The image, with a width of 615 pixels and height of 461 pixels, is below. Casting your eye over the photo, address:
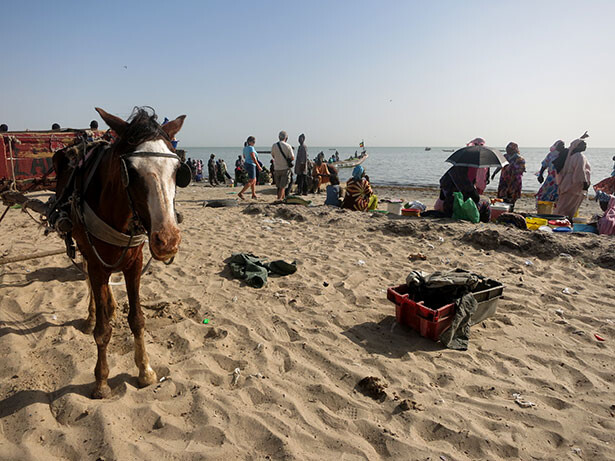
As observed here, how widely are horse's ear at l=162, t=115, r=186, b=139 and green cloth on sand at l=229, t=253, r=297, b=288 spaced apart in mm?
2669

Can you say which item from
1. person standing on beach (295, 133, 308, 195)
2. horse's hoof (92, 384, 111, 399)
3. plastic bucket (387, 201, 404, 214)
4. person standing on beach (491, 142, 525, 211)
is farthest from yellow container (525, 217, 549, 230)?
horse's hoof (92, 384, 111, 399)

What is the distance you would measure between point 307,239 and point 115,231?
492 centimetres

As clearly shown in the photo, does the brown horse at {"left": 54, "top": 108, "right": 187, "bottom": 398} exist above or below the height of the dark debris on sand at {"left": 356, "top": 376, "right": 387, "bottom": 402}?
above

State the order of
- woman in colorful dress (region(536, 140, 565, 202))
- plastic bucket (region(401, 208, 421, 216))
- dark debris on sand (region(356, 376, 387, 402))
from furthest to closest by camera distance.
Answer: woman in colorful dress (region(536, 140, 565, 202)) < plastic bucket (region(401, 208, 421, 216)) < dark debris on sand (region(356, 376, 387, 402))

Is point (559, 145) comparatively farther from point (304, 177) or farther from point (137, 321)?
point (137, 321)

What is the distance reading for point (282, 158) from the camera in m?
11.7

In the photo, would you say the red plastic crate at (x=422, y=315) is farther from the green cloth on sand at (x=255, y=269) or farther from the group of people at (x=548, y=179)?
the group of people at (x=548, y=179)

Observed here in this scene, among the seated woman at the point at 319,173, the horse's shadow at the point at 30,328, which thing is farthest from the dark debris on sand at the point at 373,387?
the seated woman at the point at 319,173

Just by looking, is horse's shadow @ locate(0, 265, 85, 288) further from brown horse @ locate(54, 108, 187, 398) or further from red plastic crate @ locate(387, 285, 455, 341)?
red plastic crate @ locate(387, 285, 455, 341)

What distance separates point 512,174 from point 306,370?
34.6ft

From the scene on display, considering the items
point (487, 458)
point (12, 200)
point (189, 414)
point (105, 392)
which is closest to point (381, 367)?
point (487, 458)

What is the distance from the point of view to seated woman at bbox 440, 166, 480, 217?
8.64m

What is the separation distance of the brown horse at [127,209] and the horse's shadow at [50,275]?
2.28 metres

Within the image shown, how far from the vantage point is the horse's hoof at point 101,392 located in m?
2.63
